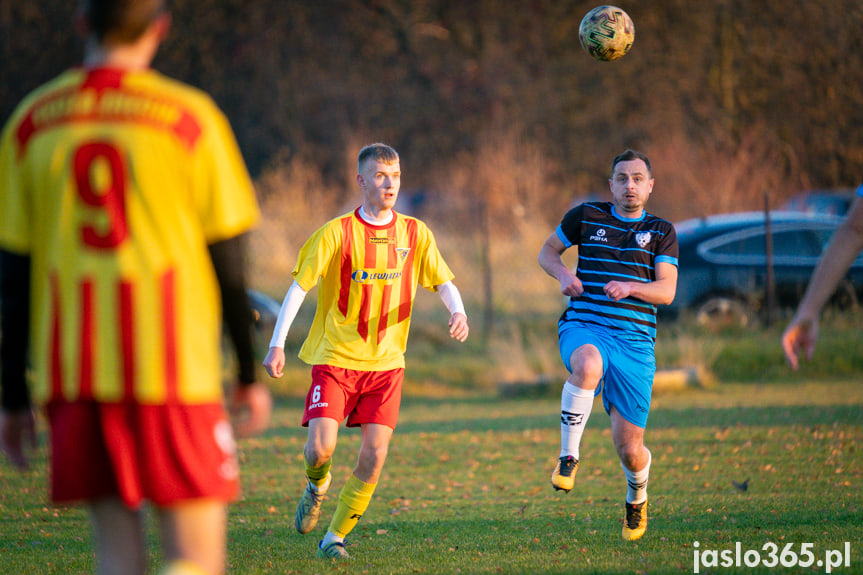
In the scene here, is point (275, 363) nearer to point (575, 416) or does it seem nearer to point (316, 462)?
point (316, 462)

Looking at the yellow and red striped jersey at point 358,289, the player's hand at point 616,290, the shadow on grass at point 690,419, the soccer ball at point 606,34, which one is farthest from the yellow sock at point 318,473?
the shadow on grass at point 690,419

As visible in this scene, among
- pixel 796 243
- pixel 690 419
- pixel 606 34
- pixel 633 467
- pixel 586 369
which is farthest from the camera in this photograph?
pixel 796 243

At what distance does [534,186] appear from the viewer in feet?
74.6

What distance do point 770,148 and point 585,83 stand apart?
13643 mm

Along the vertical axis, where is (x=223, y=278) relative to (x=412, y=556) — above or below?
above

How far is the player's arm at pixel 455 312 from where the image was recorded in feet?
15.8

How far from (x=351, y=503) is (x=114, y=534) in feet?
8.39

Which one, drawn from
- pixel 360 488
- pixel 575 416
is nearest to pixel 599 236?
pixel 575 416

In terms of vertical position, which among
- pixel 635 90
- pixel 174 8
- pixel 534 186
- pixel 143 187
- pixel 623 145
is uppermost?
pixel 174 8

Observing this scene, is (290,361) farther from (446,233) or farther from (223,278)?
(223,278)

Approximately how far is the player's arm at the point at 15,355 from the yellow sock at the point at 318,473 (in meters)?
2.55

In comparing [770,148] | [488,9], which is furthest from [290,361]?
[488,9]

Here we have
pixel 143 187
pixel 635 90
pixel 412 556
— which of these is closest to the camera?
pixel 143 187

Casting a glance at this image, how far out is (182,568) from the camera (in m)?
2.30
